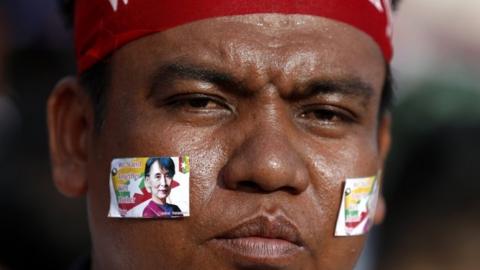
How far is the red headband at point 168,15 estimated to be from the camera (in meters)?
3.35

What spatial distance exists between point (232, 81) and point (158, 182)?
0.45 m

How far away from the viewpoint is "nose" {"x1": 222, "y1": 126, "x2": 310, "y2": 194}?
3.12 m

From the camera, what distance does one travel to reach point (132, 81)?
3.44m

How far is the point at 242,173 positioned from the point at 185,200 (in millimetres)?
244

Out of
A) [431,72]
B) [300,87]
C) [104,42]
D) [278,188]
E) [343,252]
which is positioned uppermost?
[431,72]

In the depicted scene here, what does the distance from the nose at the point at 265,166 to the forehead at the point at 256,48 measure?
0.23m

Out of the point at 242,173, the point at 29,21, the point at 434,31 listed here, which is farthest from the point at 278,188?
the point at 434,31

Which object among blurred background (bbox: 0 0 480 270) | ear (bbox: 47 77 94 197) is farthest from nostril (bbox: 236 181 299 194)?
blurred background (bbox: 0 0 480 270)

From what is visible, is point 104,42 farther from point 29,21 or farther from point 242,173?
point 29,21

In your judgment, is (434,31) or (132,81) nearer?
(132,81)

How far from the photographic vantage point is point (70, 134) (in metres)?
3.85

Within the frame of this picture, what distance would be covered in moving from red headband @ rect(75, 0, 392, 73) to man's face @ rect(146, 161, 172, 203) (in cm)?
52

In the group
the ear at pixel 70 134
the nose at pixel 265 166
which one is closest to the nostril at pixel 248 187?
the nose at pixel 265 166

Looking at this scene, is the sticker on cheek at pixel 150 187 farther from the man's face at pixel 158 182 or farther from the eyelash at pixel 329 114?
the eyelash at pixel 329 114
